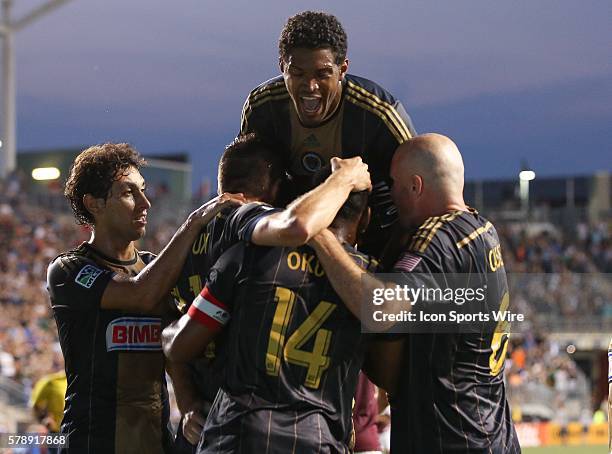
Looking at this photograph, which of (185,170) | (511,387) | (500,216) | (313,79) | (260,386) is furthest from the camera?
(185,170)

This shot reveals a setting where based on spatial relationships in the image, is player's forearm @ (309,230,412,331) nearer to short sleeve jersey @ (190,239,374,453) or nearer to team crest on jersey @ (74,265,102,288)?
short sleeve jersey @ (190,239,374,453)

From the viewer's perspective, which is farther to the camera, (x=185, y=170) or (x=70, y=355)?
(x=185, y=170)

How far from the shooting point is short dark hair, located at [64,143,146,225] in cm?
393

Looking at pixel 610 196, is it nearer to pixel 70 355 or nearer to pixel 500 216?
pixel 500 216

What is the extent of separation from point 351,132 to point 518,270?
17.8 meters

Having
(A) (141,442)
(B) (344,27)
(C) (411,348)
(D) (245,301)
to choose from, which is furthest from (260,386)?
(B) (344,27)

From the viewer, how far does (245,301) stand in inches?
118

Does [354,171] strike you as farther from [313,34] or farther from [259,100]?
[259,100]

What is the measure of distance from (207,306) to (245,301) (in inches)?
5.7

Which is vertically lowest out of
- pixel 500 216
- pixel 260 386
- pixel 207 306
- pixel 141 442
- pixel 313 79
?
pixel 141 442

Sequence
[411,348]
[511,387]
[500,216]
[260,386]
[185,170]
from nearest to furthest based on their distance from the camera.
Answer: [260,386] → [411,348] → [511,387] → [500,216] → [185,170]

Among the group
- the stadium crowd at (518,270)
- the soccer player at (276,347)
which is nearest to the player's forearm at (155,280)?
the soccer player at (276,347)

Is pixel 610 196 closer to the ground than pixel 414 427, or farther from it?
farther from it

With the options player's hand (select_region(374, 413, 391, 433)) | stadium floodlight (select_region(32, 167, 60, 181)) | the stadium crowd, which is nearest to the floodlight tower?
the stadium crowd
